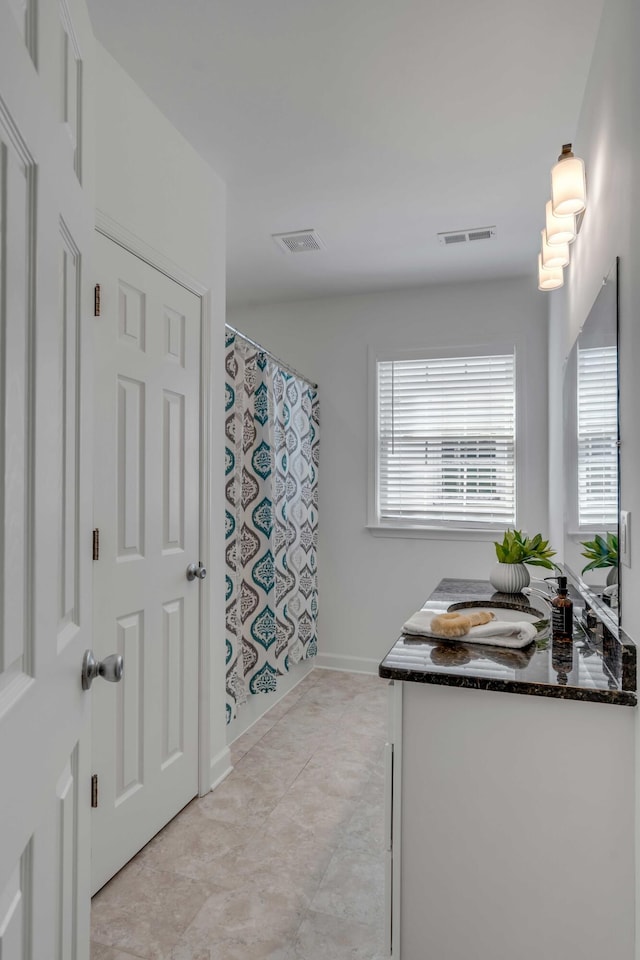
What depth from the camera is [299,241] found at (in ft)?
10.5

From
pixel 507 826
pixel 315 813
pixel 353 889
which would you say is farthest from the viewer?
pixel 315 813

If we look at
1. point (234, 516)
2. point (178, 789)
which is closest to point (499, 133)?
point (234, 516)

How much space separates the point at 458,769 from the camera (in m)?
1.36

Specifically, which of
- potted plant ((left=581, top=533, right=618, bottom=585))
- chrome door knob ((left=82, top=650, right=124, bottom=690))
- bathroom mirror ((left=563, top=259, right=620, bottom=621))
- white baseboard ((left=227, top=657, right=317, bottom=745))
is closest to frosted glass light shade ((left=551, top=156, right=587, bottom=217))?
bathroom mirror ((left=563, top=259, right=620, bottom=621))

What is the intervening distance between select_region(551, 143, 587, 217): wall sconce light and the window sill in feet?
7.59

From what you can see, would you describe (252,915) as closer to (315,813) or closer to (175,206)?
(315,813)

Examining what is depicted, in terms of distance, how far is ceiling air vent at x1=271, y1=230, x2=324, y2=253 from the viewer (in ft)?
10.3

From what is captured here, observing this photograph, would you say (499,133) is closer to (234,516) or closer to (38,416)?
(234,516)

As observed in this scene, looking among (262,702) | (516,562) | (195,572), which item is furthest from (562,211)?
(262,702)

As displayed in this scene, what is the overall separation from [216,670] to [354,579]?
1.72 m

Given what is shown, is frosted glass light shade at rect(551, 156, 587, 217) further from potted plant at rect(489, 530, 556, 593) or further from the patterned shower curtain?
the patterned shower curtain

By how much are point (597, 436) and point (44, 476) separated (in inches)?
58.8

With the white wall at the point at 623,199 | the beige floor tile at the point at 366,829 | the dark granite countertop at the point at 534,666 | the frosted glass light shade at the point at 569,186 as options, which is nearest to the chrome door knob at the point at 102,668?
the dark granite countertop at the point at 534,666

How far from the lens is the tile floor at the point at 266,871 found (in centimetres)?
164
